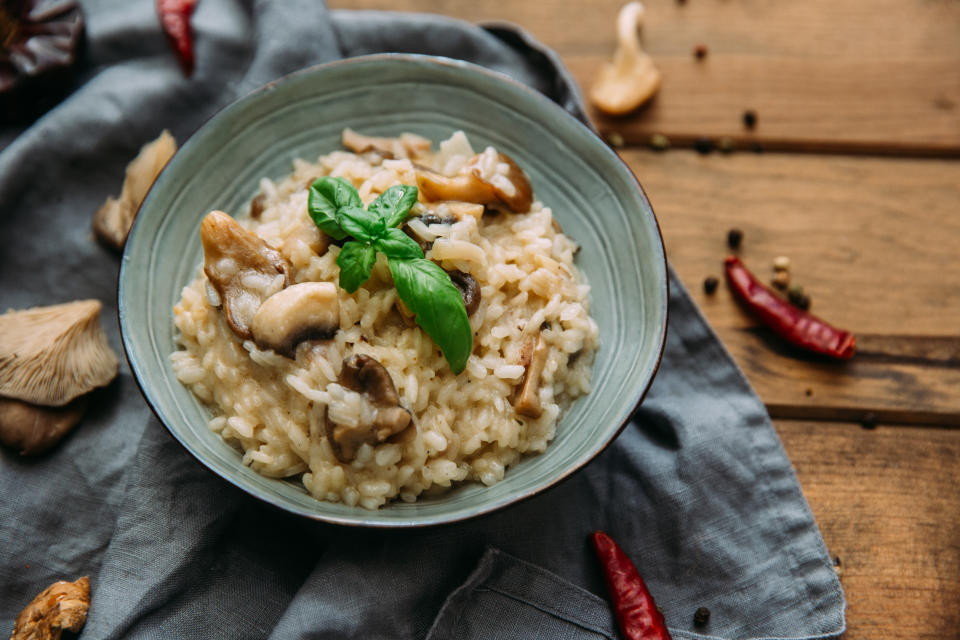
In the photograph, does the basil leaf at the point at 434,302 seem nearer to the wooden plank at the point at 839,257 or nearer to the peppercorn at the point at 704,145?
the wooden plank at the point at 839,257

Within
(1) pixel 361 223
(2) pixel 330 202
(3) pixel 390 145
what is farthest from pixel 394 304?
(3) pixel 390 145

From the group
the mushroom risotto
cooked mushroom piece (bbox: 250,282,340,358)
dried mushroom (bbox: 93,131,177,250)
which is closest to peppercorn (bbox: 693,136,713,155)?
the mushroom risotto

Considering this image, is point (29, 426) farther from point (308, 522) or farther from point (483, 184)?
point (483, 184)

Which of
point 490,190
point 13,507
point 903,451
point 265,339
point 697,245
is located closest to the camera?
point 265,339

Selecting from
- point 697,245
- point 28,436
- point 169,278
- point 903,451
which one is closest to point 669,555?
point 903,451

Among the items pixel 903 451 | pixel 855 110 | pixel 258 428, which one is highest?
pixel 855 110

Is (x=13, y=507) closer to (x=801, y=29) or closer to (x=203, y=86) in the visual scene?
(x=203, y=86)

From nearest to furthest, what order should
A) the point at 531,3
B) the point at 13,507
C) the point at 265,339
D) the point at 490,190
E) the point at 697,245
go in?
the point at 265,339
the point at 490,190
the point at 13,507
the point at 697,245
the point at 531,3
